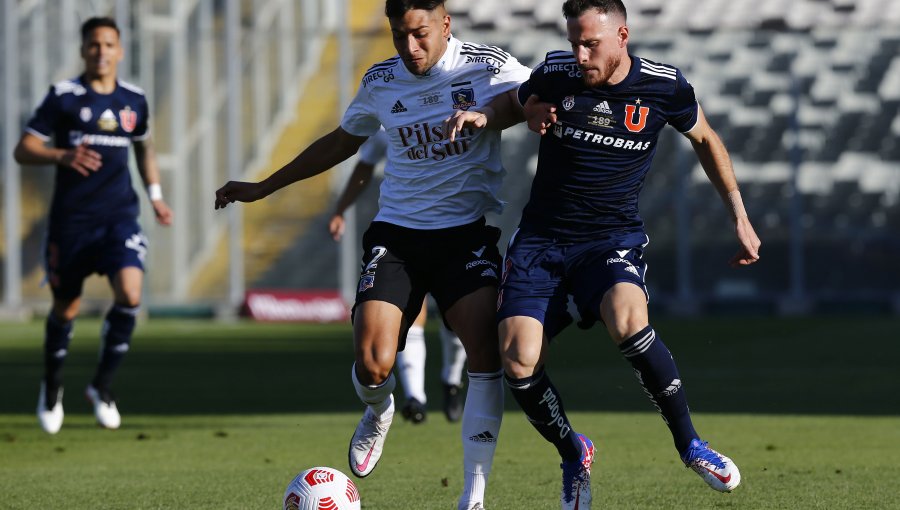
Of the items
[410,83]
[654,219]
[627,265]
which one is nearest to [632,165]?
[627,265]

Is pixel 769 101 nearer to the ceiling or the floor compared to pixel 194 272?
nearer to the ceiling

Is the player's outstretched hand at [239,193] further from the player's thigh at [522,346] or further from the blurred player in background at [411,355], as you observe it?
the blurred player in background at [411,355]

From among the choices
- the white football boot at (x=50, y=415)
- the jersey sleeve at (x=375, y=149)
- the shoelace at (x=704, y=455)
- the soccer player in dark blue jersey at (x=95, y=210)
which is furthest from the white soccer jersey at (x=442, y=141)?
the white football boot at (x=50, y=415)

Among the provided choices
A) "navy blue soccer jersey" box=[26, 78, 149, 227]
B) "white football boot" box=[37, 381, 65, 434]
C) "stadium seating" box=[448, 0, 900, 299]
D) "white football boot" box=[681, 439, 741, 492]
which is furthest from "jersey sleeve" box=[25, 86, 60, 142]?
"stadium seating" box=[448, 0, 900, 299]

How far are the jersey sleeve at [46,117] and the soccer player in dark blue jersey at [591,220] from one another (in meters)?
4.34

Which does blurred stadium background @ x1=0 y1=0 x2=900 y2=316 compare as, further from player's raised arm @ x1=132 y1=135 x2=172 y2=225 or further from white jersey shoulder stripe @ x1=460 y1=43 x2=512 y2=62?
white jersey shoulder stripe @ x1=460 y1=43 x2=512 y2=62

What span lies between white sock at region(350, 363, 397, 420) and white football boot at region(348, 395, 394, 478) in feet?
0.06

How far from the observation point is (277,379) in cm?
1309

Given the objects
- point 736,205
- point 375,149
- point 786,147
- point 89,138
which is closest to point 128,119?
point 89,138

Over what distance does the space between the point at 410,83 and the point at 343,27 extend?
64.3 feet

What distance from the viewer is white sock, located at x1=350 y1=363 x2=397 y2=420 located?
661 centimetres

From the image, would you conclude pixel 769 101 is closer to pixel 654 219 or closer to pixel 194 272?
pixel 654 219

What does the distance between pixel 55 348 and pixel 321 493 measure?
459cm

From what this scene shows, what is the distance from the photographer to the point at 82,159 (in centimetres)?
913
